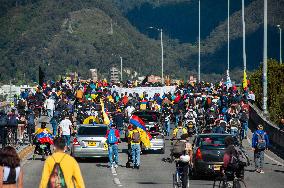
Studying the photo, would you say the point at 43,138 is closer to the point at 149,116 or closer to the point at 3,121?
the point at 3,121

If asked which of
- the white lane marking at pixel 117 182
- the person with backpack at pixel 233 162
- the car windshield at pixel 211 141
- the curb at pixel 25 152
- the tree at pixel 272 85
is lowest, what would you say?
the white lane marking at pixel 117 182

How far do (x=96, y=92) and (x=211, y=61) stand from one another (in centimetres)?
12537

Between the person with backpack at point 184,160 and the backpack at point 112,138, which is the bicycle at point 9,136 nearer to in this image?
the backpack at point 112,138

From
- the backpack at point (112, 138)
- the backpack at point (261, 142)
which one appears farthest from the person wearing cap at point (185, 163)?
the backpack at point (112, 138)

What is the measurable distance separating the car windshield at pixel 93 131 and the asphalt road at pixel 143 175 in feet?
3.54

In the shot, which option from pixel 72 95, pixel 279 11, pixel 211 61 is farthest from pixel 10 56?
pixel 72 95

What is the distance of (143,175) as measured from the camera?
29016 mm

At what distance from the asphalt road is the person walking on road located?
10549 millimetres

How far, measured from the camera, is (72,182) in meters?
13.8

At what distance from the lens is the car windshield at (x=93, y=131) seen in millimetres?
34031

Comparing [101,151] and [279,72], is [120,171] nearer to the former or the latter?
[101,151]

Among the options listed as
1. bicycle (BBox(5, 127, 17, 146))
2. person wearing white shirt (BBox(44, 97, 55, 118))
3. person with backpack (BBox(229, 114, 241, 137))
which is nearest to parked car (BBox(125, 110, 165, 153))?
person with backpack (BBox(229, 114, 241, 137))

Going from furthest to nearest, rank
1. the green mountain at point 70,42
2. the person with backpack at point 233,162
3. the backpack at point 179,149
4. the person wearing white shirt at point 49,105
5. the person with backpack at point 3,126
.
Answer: the green mountain at point 70,42 < the person wearing white shirt at point 49,105 < the person with backpack at point 3,126 < the backpack at point 179,149 < the person with backpack at point 233,162

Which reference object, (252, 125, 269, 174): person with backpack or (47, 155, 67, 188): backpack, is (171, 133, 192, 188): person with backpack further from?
(47, 155, 67, 188): backpack
